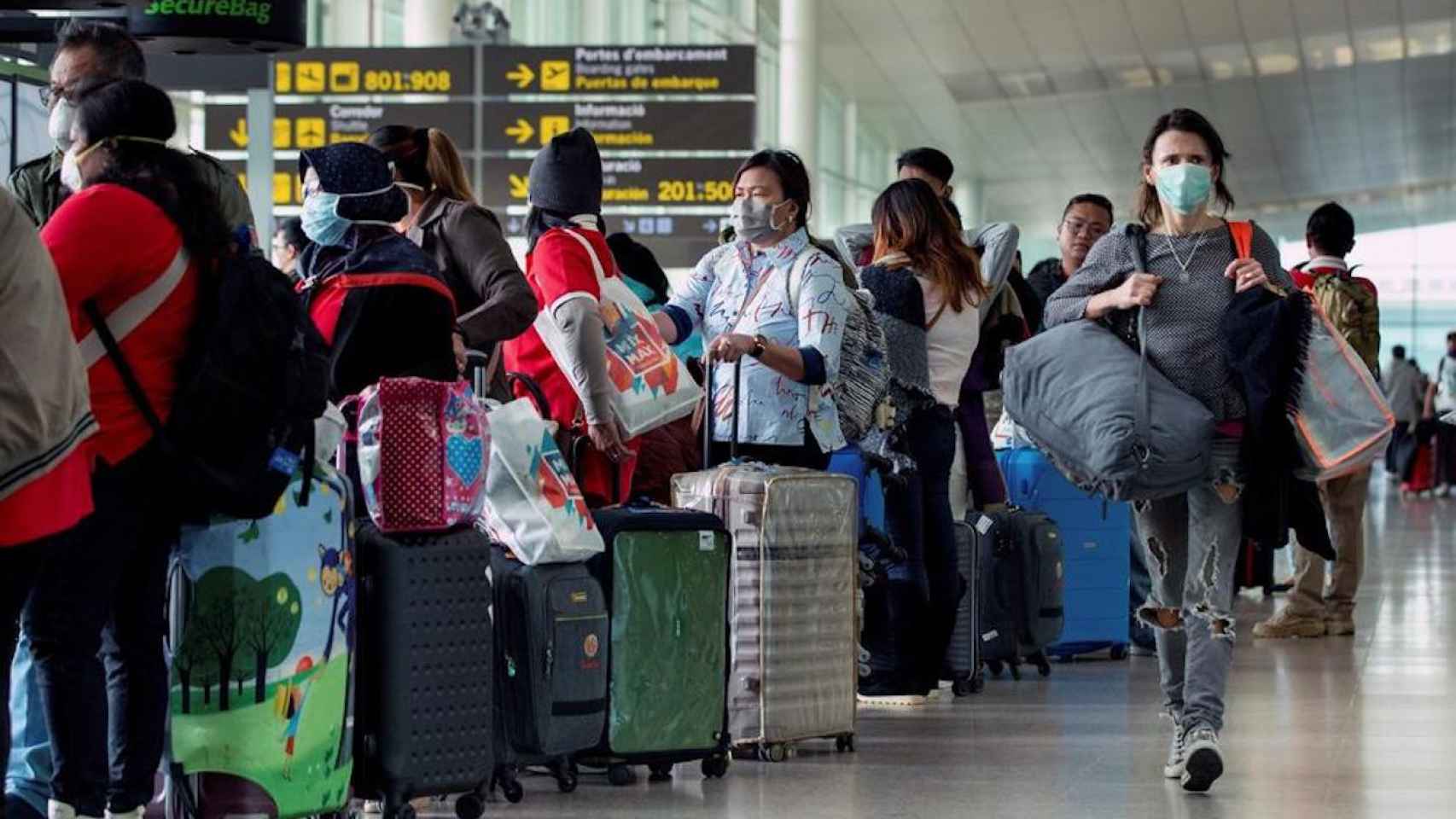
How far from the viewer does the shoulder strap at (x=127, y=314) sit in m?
4.04

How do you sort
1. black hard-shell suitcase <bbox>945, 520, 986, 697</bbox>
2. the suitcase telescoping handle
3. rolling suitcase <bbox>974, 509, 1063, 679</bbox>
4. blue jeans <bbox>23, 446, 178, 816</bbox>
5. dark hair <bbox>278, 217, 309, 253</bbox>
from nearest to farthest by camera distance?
blue jeans <bbox>23, 446, 178, 816</bbox> < the suitcase telescoping handle < black hard-shell suitcase <bbox>945, 520, 986, 697</bbox> < rolling suitcase <bbox>974, 509, 1063, 679</bbox> < dark hair <bbox>278, 217, 309, 253</bbox>

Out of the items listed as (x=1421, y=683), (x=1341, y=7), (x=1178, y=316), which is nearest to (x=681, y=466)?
(x=1178, y=316)

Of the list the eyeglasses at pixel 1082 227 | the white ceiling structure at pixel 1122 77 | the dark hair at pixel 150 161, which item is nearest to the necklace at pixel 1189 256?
the dark hair at pixel 150 161

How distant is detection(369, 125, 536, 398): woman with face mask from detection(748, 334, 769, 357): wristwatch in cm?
60

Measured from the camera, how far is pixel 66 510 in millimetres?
3721

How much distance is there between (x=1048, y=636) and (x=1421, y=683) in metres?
1.24

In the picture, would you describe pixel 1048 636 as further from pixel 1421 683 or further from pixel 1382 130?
pixel 1382 130

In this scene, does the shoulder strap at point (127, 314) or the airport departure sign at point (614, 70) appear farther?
the airport departure sign at point (614, 70)

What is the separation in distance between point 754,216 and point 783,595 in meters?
1.02

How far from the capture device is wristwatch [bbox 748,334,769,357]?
5.86 metres

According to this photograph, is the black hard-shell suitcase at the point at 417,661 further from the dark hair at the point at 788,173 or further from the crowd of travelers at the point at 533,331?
the dark hair at the point at 788,173

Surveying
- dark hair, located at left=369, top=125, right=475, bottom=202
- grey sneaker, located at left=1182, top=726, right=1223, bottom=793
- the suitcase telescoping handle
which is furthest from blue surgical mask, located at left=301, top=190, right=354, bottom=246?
grey sneaker, located at left=1182, top=726, right=1223, bottom=793

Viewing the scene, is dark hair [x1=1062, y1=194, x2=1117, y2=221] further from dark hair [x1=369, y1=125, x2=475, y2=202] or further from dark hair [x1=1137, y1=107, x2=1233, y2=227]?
dark hair [x1=369, y1=125, x2=475, y2=202]

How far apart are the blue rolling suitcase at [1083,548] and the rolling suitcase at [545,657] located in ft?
11.9
